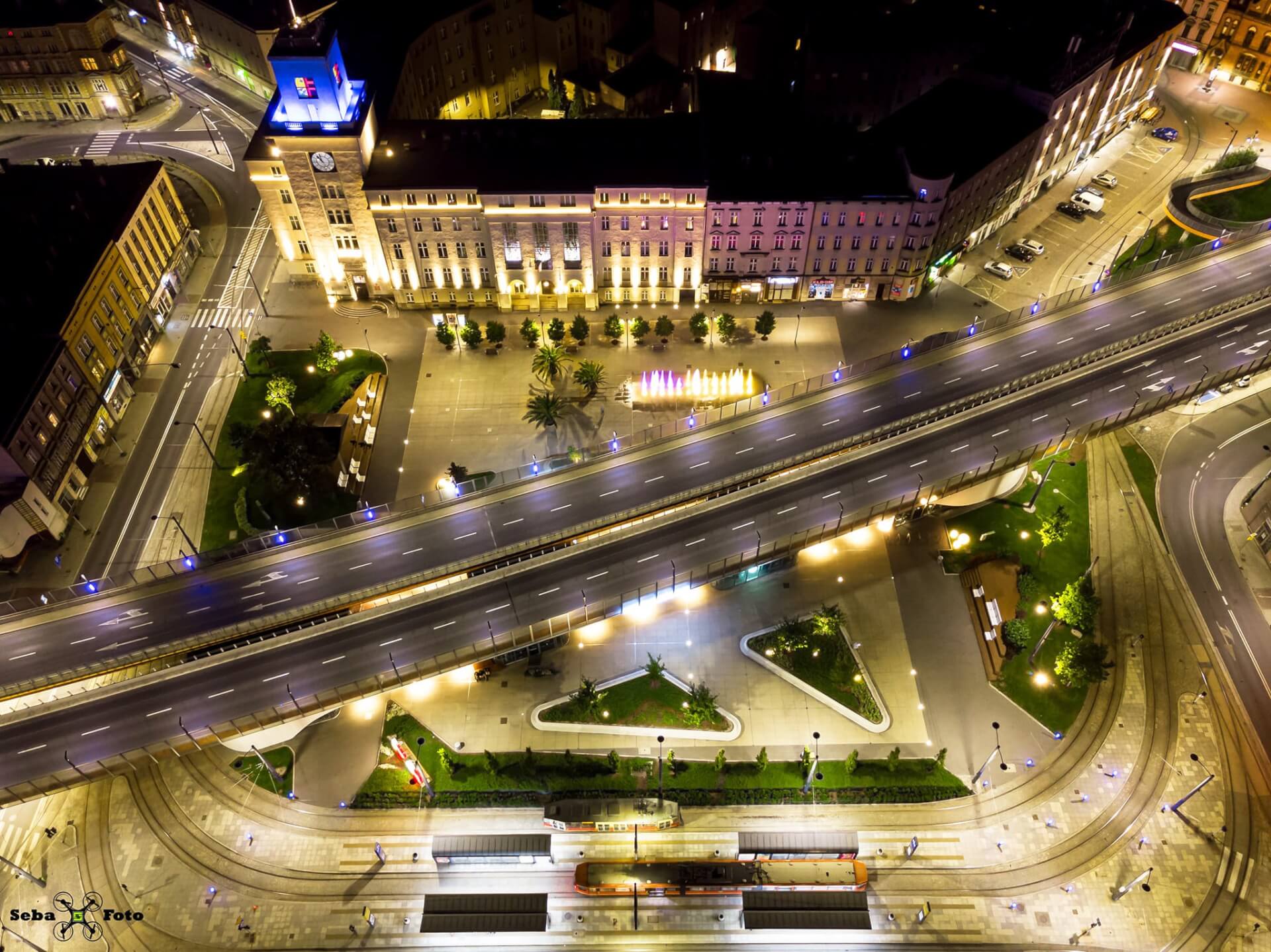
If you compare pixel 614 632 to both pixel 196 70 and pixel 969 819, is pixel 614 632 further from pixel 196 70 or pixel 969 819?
pixel 196 70

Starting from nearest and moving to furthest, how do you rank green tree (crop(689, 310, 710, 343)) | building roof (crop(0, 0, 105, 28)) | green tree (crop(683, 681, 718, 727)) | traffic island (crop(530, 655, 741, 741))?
green tree (crop(683, 681, 718, 727)), traffic island (crop(530, 655, 741, 741)), green tree (crop(689, 310, 710, 343)), building roof (crop(0, 0, 105, 28))

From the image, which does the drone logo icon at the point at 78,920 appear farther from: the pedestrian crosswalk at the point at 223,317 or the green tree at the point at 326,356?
the pedestrian crosswalk at the point at 223,317

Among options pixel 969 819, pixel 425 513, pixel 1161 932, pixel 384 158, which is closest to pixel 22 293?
pixel 384 158

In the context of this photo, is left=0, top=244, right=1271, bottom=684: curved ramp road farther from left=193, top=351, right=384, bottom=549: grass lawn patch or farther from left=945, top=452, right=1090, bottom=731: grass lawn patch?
left=193, top=351, right=384, bottom=549: grass lawn patch

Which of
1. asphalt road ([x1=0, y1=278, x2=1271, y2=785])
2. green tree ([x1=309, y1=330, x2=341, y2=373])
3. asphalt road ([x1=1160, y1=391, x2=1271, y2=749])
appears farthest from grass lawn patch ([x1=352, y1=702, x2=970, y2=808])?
green tree ([x1=309, y1=330, x2=341, y2=373])

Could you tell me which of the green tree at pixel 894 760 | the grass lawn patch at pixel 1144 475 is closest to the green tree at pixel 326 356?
the green tree at pixel 894 760

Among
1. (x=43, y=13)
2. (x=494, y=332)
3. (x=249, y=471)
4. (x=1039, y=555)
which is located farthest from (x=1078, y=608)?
(x=43, y=13)
